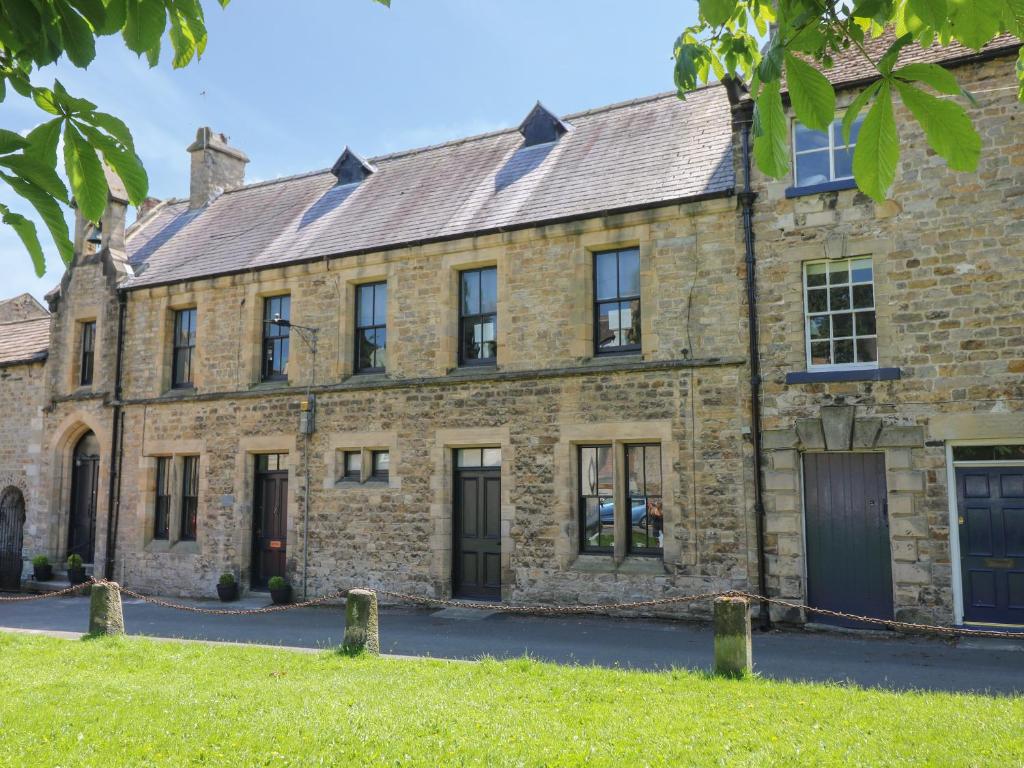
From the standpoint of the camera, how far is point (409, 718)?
6664 millimetres

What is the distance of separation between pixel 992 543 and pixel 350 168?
1501 cm

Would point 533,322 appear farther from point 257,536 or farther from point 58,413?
point 58,413

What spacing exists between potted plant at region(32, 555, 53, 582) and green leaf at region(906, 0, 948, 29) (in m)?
20.5

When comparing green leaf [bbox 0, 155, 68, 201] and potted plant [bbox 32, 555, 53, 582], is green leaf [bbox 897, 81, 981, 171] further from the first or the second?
potted plant [bbox 32, 555, 53, 582]

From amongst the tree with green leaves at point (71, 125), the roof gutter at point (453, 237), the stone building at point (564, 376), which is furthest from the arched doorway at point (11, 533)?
the tree with green leaves at point (71, 125)

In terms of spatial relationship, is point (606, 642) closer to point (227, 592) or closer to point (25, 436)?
point (227, 592)

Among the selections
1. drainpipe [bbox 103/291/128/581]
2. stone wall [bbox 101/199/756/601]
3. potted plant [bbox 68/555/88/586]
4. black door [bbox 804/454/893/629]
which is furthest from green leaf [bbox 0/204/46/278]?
potted plant [bbox 68/555/88/586]

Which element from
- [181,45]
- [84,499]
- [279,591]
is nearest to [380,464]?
[279,591]

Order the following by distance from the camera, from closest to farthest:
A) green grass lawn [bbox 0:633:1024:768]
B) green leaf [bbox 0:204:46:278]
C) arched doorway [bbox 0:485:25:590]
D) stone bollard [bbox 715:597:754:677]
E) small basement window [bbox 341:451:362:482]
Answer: green leaf [bbox 0:204:46:278] → green grass lawn [bbox 0:633:1024:768] → stone bollard [bbox 715:597:754:677] → small basement window [bbox 341:451:362:482] → arched doorway [bbox 0:485:25:590]

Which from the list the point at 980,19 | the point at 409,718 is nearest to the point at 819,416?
the point at 409,718

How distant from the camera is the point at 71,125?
2377mm

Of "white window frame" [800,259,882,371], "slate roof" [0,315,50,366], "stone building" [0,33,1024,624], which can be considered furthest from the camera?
"slate roof" [0,315,50,366]

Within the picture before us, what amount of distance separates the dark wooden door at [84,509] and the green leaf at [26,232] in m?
18.5

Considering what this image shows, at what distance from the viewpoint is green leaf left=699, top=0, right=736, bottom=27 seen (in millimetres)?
2432
